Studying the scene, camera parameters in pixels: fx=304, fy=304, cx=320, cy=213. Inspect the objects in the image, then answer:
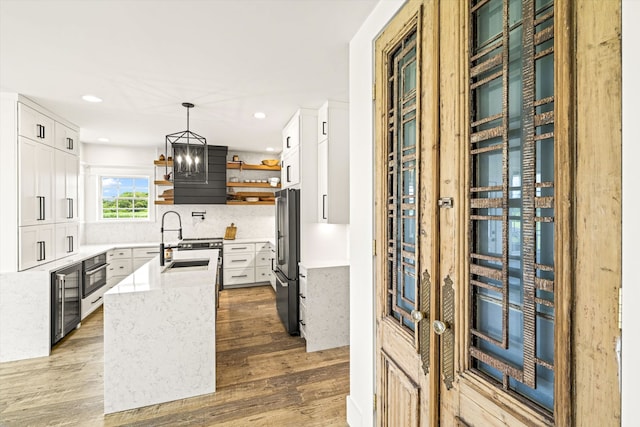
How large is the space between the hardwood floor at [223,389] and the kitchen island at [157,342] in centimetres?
11

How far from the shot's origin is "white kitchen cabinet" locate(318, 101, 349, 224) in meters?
3.26

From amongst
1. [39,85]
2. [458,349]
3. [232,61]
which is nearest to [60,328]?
[39,85]

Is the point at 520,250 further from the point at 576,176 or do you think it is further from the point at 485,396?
the point at 485,396

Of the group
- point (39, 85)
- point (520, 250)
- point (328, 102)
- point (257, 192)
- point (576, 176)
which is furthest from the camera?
point (257, 192)

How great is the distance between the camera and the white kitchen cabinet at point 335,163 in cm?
326

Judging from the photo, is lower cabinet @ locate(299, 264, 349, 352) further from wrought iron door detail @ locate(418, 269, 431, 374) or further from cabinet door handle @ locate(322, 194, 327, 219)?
wrought iron door detail @ locate(418, 269, 431, 374)

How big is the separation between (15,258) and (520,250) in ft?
13.8

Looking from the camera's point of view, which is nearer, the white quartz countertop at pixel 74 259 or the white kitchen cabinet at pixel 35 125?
the white kitchen cabinet at pixel 35 125

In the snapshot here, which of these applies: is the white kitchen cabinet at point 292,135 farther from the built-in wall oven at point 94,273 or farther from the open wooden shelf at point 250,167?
the built-in wall oven at point 94,273

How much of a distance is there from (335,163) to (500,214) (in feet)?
7.91

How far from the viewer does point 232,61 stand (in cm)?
239

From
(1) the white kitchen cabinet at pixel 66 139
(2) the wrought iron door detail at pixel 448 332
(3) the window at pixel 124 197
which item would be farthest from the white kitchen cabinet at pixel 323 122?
(3) the window at pixel 124 197

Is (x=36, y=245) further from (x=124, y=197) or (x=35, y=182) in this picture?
(x=124, y=197)
